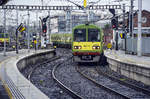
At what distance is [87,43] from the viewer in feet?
58.7

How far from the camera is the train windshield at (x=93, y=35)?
17984 millimetres

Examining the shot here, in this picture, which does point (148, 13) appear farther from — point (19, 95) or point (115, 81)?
point (19, 95)

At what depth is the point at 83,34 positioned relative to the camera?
1811 centimetres

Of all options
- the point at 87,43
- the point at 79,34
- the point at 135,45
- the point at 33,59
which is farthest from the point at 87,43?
the point at 33,59

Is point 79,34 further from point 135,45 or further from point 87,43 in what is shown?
point 135,45

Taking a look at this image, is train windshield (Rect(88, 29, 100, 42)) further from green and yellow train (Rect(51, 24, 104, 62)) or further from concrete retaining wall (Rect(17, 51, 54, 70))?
concrete retaining wall (Rect(17, 51, 54, 70))

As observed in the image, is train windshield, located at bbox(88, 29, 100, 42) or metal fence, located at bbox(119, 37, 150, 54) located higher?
train windshield, located at bbox(88, 29, 100, 42)

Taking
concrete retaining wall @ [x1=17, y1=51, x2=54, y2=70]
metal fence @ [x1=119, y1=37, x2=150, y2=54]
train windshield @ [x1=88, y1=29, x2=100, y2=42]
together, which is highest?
train windshield @ [x1=88, y1=29, x2=100, y2=42]

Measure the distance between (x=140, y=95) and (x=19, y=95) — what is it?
13.4 feet

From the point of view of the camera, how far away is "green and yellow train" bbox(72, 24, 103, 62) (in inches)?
699

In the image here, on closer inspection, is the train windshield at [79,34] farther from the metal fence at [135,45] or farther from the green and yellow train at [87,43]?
the metal fence at [135,45]

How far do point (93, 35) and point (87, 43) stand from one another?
2.40 ft

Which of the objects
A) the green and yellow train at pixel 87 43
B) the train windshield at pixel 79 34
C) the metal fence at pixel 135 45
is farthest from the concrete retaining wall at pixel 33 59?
the metal fence at pixel 135 45

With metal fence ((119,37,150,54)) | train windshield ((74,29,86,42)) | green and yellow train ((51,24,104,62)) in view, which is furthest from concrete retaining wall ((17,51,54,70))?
metal fence ((119,37,150,54))
